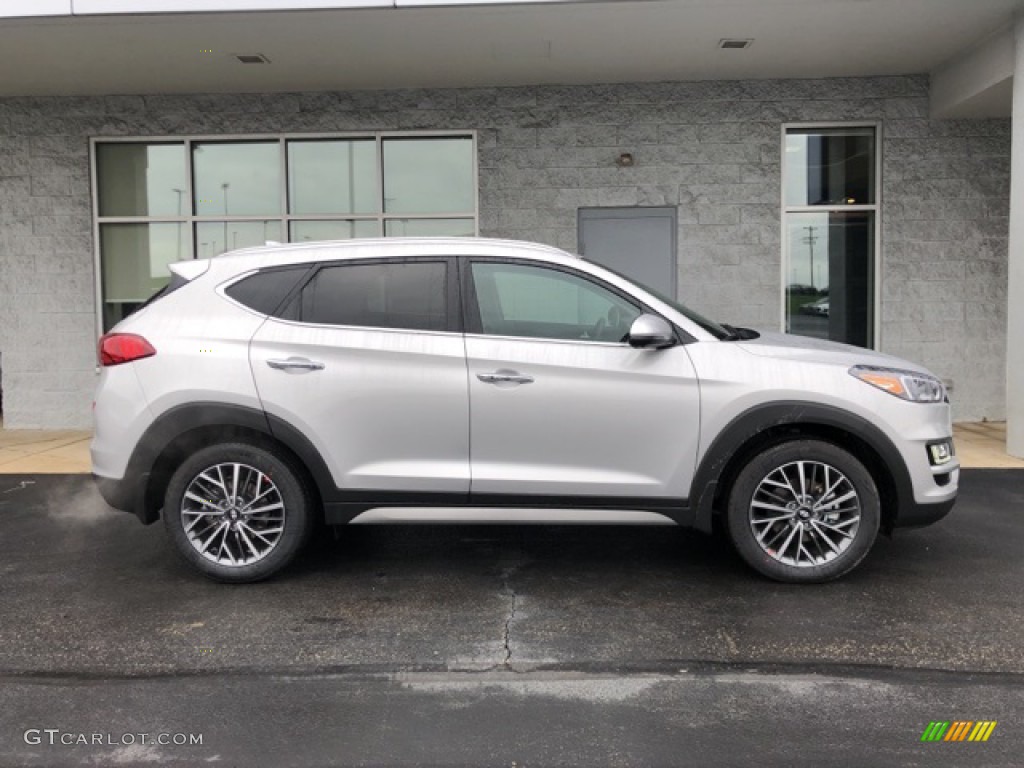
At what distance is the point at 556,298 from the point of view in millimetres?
4895

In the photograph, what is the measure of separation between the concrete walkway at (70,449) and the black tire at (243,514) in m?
4.03

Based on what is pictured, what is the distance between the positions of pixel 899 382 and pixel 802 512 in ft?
2.85

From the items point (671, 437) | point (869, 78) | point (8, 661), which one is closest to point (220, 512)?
point (8, 661)

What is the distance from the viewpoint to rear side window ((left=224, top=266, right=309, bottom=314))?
4.91 meters

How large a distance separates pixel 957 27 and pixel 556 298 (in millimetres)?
5897

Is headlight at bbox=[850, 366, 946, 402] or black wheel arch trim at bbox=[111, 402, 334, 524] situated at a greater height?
headlight at bbox=[850, 366, 946, 402]

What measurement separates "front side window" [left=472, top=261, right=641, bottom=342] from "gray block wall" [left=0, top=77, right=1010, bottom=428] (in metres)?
5.40

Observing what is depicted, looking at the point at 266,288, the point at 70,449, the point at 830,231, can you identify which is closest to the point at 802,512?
the point at 266,288

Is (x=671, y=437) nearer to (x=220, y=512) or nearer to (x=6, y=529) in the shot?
(x=220, y=512)

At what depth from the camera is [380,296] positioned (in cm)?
492

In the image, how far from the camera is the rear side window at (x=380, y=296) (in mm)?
4867

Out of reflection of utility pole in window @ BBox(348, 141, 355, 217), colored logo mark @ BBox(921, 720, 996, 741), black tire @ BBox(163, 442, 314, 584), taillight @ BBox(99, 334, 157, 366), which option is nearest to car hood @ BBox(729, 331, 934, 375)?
colored logo mark @ BBox(921, 720, 996, 741)

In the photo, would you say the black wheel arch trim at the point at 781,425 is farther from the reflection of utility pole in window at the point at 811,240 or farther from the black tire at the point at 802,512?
the reflection of utility pole in window at the point at 811,240

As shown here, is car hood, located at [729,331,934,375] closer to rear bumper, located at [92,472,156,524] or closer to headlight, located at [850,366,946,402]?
headlight, located at [850,366,946,402]
